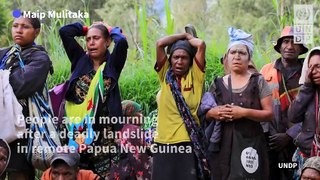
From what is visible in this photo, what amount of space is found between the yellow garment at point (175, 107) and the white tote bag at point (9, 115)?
3.72ft

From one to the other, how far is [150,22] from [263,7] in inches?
84.1

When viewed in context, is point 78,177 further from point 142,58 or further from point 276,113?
point 142,58

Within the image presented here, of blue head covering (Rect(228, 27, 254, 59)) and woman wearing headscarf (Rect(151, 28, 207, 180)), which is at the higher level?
blue head covering (Rect(228, 27, 254, 59))

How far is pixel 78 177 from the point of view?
634cm

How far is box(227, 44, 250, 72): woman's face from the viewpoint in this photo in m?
6.59

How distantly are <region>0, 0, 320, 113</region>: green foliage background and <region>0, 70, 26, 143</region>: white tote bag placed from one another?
5.42 feet

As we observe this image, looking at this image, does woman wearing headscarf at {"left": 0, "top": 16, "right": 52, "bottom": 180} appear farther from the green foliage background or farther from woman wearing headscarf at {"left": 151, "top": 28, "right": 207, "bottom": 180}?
the green foliage background

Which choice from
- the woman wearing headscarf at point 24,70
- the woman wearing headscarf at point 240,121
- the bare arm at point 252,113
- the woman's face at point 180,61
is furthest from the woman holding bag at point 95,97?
the bare arm at point 252,113

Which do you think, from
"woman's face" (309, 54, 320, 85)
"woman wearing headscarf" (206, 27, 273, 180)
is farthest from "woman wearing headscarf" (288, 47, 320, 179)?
"woman wearing headscarf" (206, 27, 273, 180)

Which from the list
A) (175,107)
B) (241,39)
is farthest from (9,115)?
(241,39)

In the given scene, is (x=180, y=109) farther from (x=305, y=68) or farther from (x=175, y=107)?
(x=305, y=68)

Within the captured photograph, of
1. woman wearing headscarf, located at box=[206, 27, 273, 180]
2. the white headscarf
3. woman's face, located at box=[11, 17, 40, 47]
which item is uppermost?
woman's face, located at box=[11, 17, 40, 47]

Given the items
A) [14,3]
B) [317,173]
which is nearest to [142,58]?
[14,3]

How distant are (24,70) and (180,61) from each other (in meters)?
1.28
